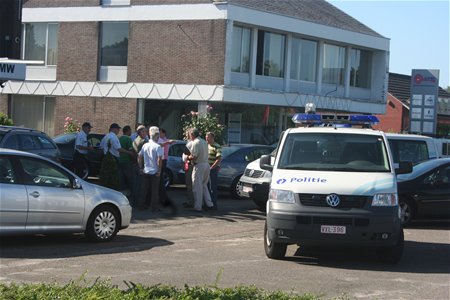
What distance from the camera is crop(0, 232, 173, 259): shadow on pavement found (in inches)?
413

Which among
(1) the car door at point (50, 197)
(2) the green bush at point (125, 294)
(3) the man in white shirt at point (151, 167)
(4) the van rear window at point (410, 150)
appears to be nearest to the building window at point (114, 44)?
(3) the man in white shirt at point (151, 167)

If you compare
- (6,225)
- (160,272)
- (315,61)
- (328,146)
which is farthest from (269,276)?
(315,61)

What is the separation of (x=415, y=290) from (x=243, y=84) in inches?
953

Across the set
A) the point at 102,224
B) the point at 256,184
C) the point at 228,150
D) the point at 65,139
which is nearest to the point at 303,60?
the point at 65,139

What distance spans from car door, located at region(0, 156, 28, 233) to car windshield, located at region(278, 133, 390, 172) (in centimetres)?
386

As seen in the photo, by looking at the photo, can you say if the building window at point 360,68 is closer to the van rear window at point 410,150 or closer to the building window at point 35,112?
the building window at point 35,112

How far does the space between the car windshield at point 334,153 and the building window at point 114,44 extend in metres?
22.9

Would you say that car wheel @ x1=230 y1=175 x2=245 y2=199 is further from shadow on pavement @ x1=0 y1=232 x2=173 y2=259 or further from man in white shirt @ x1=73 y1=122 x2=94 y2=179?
shadow on pavement @ x1=0 y1=232 x2=173 y2=259

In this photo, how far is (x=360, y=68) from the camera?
4056 centimetres

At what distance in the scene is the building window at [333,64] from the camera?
3738cm

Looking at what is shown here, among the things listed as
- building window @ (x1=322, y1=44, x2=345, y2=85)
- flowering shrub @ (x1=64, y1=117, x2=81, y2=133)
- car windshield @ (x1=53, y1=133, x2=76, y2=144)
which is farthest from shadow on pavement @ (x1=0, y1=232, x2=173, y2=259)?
building window @ (x1=322, y1=44, x2=345, y2=85)

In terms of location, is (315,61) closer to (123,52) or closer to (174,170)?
(123,52)

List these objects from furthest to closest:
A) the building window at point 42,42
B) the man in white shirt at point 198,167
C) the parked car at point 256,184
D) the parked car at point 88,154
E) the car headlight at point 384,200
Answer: the building window at point 42,42, the parked car at point 88,154, the parked car at point 256,184, the man in white shirt at point 198,167, the car headlight at point 384,200

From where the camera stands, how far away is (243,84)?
32.4m
